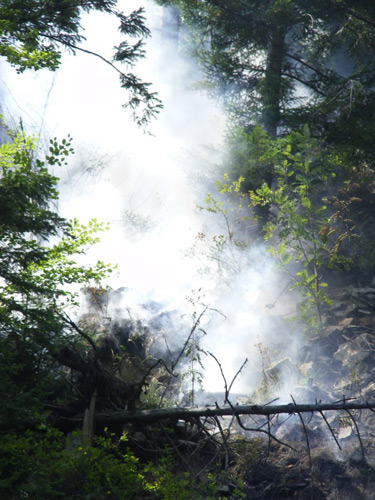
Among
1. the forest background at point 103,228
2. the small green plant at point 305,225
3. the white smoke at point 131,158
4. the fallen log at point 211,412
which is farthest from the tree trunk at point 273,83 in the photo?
the fallen log at point 211,412

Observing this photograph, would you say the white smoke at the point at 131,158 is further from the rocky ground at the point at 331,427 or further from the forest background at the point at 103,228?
the rocky ground at the point at 331,427

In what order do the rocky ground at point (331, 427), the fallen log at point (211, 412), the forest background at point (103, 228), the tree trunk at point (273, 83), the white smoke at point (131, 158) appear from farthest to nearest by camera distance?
the white smoke at point (131, 158)
the tree trunk at point (273, 83)
the rocky ground at point (331, 427)
the fallen log at point (211, 412)
the forest background at point (103, 228)

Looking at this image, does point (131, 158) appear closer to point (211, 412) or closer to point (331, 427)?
point (331, 427)

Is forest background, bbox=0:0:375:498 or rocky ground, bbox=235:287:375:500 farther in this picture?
rocky ground, bbox=235:287:375:500

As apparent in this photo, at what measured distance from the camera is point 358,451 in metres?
4.73

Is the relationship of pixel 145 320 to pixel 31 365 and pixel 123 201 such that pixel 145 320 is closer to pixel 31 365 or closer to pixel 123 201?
pixel 31 365

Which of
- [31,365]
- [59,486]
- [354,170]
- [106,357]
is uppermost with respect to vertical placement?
[354,170]

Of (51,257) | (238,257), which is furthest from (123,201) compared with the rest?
(51,257)

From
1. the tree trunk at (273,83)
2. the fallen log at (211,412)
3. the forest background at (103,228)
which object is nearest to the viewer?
the forest background at (103,228)

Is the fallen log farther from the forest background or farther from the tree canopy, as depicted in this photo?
the tree canopy

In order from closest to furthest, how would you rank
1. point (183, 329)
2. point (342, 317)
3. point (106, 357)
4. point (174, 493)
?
point (174, 493), point (106, 357), point (342, 317), point (183, 329)

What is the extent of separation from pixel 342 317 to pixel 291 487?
317 cm

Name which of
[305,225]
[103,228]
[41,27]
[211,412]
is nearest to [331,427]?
[211,412]

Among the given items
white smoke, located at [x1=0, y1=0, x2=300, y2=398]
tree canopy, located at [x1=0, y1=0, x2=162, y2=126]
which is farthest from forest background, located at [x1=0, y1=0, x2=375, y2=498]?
white smoke, located at [x1=0, y1=0, x2=300, y2=398]
